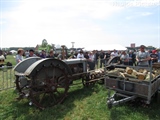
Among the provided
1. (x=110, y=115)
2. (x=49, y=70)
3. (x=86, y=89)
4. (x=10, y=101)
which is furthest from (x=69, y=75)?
(x=10, y=101)

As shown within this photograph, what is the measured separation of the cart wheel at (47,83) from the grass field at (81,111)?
0.31 m

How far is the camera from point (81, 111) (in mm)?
4859

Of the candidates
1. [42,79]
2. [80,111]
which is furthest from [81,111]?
[42,79]

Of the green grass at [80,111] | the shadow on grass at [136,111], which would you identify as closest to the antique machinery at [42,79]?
the green grass at [80,111]

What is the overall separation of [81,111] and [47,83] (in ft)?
4.66

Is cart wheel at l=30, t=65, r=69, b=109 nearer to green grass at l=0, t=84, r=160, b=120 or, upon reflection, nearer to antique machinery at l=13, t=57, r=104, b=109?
A: antique machinery at l=13, t=57, r=104, b=109

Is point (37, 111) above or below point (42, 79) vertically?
below

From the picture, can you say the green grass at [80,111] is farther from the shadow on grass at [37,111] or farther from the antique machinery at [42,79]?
the antique machinery at [42,79]

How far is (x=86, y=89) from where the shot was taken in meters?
6.83

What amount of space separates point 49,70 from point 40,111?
1324 millimetres

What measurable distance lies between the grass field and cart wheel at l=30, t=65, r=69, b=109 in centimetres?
Result: 31

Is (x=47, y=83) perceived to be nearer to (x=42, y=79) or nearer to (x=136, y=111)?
(x=42, y=79)

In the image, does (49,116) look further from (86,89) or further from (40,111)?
(86,89)

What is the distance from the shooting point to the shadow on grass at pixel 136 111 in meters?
4.27
